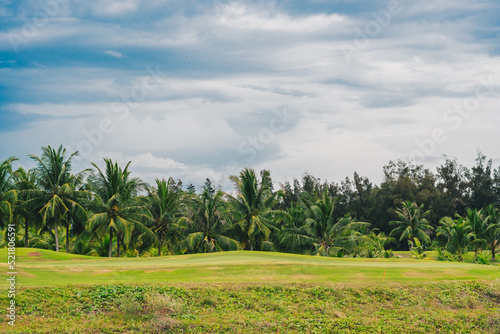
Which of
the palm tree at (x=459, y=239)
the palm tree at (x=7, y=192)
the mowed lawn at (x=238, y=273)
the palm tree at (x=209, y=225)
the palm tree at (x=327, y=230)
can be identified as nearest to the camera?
the mowed lawn at (x=238, y=273)

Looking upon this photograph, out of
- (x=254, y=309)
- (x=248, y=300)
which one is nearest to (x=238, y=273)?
(x=248, y=300)

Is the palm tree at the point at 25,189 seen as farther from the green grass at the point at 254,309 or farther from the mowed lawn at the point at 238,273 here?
the green grass at the point at 254,309

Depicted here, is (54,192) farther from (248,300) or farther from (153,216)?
(248,300)

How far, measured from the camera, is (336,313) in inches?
616

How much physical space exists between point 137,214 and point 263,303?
25725mm

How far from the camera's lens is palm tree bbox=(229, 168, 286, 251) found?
4094 centimetres

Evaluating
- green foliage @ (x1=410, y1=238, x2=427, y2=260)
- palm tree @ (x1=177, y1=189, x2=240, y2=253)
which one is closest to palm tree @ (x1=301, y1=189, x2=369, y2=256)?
palm tree @ (x1=177, y1=189, x2=240, y2=253)

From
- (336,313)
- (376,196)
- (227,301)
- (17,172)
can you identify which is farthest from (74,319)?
(376,196)

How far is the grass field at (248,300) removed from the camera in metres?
13.9

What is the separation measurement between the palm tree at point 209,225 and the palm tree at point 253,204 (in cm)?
141

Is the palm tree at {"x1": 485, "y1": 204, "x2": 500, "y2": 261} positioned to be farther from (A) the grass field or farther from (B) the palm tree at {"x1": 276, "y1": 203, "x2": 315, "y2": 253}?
A: (A) the grass field

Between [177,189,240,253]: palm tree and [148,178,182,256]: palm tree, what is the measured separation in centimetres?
203

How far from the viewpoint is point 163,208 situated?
42.7 m

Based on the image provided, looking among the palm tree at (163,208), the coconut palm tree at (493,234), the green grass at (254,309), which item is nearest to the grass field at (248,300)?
the green grass at (254,309)
